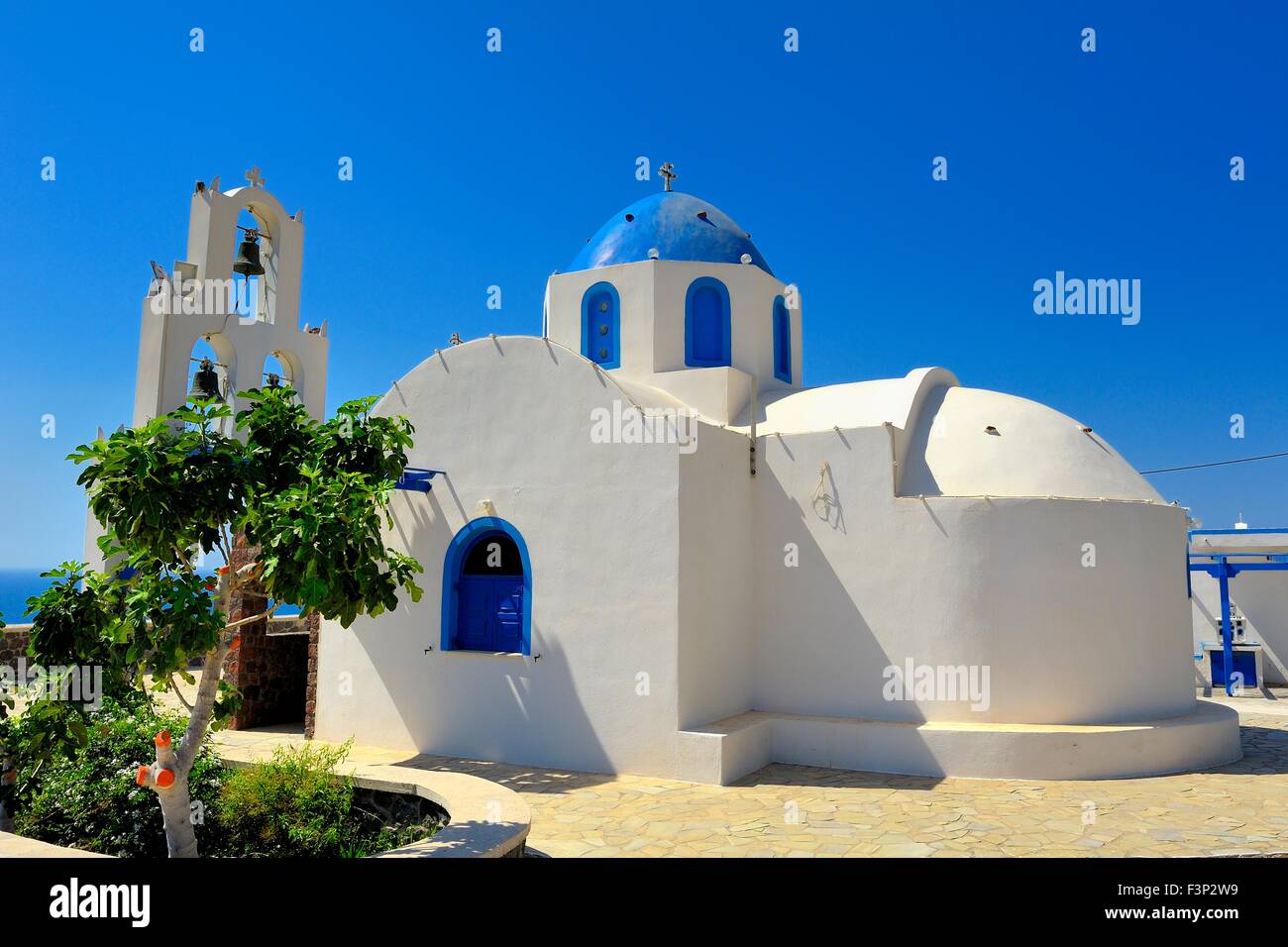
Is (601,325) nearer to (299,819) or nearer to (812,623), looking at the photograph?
(812,623)

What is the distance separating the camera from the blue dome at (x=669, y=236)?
14.0m

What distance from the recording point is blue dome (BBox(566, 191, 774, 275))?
14.0 m

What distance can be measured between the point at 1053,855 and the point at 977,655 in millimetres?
3225

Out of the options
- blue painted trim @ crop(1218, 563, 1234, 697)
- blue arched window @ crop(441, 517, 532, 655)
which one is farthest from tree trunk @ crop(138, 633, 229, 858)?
blue painted trim @ crop(1218, 563, 1234, 697)

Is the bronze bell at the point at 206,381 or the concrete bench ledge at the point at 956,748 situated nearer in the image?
the concrete bench ledge at the point at 956,748

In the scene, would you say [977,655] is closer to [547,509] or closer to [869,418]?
[869,418]

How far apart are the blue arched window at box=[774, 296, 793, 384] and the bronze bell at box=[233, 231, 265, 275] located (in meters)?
8.14

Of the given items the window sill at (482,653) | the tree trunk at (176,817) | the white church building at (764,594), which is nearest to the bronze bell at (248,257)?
the white church building at (764,594)

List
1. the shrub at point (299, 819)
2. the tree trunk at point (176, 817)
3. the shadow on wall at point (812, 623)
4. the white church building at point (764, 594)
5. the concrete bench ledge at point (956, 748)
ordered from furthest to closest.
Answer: the shadow on wall at point (812, 623) → the white church building at point (764, 594) → the concrete bench ledge at point (956, 748) → the shrub at point (299, 819) → the tree trunk at point (176, 817)

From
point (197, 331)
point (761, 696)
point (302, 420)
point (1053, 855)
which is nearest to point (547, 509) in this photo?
point (761, 696)

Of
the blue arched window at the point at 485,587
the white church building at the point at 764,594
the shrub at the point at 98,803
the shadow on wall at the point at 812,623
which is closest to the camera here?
the shrub at the point at 98,803

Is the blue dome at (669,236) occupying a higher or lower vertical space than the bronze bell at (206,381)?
higher

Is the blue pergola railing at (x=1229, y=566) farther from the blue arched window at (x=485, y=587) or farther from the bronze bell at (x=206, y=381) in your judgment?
the bronze bell at (x=206, y=381)

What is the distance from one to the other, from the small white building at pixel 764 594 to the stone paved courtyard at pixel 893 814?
37cm
